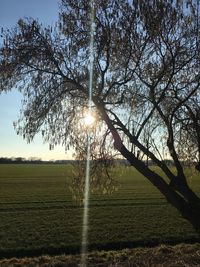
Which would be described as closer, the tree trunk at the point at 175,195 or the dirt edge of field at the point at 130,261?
the dirt edge of field at the point at 130,261

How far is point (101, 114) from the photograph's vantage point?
40.7 ft

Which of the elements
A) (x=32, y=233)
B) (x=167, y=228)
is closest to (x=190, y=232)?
(x=167, y=228)

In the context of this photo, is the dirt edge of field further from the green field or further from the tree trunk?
the green field

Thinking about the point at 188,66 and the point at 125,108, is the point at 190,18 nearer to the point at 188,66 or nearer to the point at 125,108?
the point at 188,66

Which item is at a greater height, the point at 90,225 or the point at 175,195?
the point at 175,195

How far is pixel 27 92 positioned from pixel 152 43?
354cm

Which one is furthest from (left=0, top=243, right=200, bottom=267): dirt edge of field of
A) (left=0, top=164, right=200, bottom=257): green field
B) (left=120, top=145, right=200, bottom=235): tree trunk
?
(left=0, top=164, right=200, bottom=257): green field

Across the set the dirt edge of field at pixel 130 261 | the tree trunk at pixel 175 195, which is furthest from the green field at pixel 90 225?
the dirt edge of field at pixel 130 261

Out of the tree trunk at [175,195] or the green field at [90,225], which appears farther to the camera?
the green field at [90,225]

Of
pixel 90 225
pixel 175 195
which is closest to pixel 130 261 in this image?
pixel 175 195

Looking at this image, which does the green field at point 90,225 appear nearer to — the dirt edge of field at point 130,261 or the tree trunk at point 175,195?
the tree trunk at point 175,195

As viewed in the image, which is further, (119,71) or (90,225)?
(90,225)

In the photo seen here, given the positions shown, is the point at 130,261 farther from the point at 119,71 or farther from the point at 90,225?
the point at 90,225

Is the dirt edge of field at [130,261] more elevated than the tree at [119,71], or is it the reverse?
the tree at [119,71]
